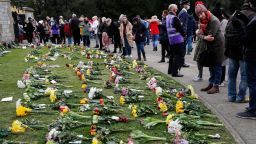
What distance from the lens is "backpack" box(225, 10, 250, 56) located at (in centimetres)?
820

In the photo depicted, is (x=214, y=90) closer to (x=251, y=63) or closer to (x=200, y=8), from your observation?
(x=200, y=8)

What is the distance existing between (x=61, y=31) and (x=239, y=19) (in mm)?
24220

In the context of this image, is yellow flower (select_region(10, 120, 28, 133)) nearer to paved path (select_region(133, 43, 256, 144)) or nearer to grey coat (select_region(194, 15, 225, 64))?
paved path (select_region(133, 43, 256, 144))

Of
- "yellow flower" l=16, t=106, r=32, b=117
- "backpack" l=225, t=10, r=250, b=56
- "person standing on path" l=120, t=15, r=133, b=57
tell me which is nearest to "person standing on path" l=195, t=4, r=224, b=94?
"backpack" l=225, t=10, r=250, b=56

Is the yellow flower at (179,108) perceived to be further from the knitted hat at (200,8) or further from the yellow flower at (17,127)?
the knitted hat at (200,8)

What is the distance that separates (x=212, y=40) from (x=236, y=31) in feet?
5.11

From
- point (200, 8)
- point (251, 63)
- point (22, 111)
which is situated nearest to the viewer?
point (22, 111)

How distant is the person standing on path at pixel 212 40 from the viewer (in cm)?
1020

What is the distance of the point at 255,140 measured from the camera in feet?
21.1

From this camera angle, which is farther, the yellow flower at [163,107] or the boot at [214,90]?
the boot at [214,90]

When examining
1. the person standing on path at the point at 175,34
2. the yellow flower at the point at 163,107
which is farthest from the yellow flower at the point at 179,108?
the person standing on path at the point at 175,34

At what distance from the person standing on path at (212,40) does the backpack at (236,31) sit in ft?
3.77

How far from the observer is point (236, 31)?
8.67 meters

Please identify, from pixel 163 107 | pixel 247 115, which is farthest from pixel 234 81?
pixel 163 107
